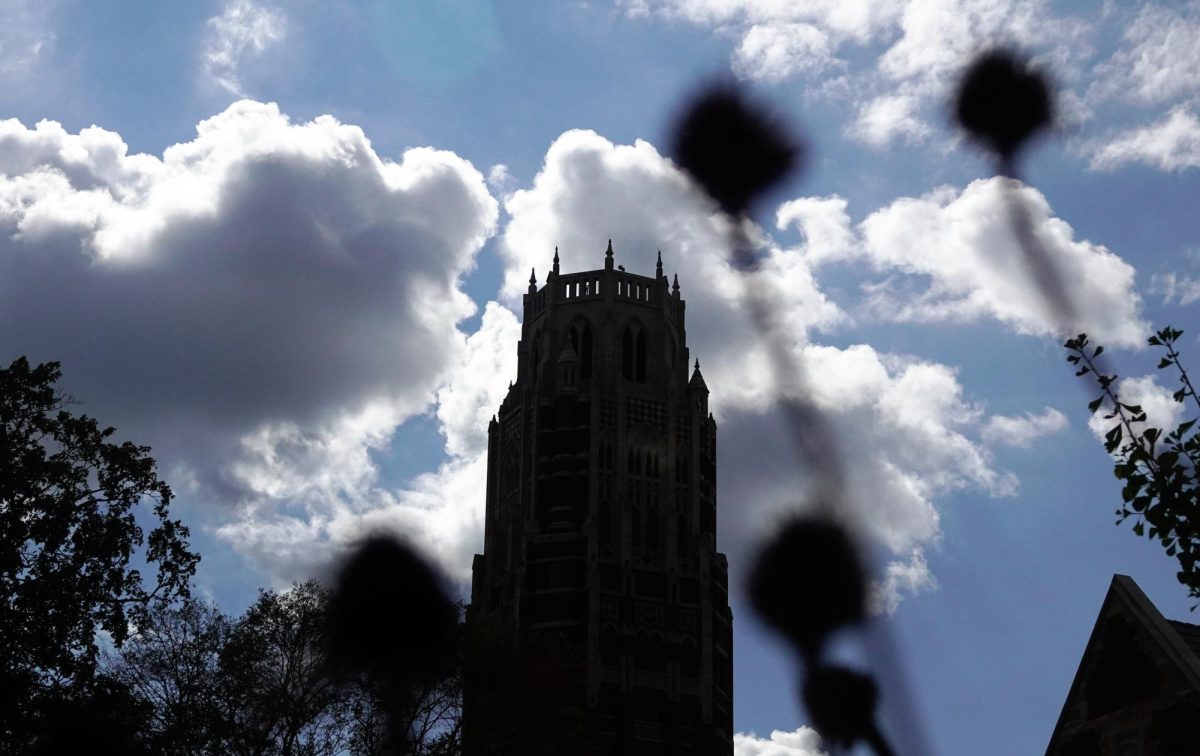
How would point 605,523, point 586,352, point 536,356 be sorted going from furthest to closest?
point 536,356, point 586,352, point 605,523

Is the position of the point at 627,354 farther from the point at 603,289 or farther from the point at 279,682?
the point at 279,682

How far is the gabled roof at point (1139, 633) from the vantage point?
40.1 meters

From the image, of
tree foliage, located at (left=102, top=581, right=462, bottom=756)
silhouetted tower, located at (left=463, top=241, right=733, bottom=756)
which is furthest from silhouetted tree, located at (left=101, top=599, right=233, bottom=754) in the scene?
silhouetted tower, located at (left=463, top=241, right=733, bottom=756)

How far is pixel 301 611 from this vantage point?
6631 cm

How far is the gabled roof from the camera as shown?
132ft

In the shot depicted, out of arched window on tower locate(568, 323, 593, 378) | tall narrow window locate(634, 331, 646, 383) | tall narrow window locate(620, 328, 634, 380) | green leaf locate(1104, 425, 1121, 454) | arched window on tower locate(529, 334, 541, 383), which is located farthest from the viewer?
arched window on tower locate(529, 334, 541, 383)

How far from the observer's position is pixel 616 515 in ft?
440

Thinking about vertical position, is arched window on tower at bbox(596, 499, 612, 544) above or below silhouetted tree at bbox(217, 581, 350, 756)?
above

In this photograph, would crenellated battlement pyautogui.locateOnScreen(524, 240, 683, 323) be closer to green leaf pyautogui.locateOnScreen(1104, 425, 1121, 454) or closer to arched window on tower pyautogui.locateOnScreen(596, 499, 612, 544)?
arched window on tower pyautogui.locateOnScreen(596, 499, 612, 544)

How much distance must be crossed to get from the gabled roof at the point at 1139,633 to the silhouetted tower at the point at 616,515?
78.4 metres

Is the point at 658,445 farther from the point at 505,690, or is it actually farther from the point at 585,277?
the point at 505,690

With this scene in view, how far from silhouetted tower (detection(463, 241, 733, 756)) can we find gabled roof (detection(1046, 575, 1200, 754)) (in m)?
78.4

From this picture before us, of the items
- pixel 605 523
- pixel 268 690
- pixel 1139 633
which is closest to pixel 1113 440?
pixel 1139 633

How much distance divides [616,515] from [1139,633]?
93.6 m
